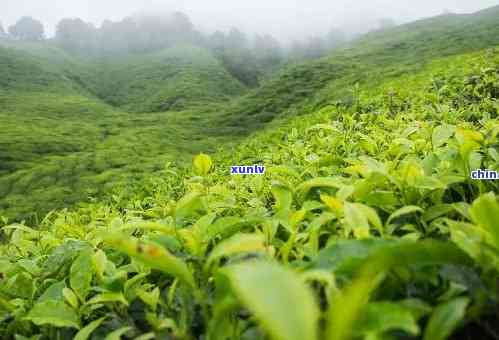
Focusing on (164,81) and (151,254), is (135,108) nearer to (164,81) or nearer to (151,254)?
(164,81)

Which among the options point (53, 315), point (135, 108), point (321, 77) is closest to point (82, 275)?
point (53, 315)

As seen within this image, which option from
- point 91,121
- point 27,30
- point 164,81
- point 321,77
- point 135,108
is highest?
point 27,30

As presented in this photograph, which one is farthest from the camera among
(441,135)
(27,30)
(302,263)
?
(27,30)

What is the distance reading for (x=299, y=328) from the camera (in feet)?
1.87

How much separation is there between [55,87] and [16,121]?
26.9 m

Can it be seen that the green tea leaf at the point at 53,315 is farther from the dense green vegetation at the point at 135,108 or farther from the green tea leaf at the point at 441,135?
the dense green vegetation at the point at 135,108

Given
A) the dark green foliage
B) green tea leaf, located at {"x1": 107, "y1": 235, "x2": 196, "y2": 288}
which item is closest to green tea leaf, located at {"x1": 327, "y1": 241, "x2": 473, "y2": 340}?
A: green tea leaf, located at {"x1": 107, "y1": 235, "x2": 196, "y2": 288}

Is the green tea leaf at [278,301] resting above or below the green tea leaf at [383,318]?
above

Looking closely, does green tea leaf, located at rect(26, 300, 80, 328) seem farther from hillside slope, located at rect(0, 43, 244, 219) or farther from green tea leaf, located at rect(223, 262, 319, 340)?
hillside slope, located at rect(0, 43, 244, 219)

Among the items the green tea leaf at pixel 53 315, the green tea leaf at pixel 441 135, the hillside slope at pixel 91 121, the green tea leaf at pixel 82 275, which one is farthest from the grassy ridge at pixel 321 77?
the green tea leaf at pixel 53 315

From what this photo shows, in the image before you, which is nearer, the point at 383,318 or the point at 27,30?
the point at 383,318

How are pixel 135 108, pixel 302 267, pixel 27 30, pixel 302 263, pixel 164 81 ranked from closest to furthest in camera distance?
pixel 302 267
pixel 302 263
pixel 135 108
pixel 164 81
pixel 27 30

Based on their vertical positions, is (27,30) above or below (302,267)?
above

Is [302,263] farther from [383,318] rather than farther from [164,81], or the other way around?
[164,81]
